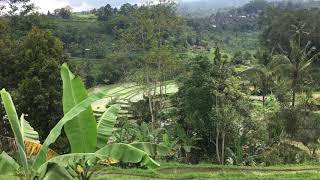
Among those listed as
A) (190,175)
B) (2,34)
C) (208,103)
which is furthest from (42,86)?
(190,175)

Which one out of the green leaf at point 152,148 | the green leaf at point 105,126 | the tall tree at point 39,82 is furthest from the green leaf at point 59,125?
the tall tree at point 39,82

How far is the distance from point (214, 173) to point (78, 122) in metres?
4.81

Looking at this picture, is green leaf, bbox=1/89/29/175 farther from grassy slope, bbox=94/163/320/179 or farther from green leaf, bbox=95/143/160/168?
grassy slope, bbox=94/163/320/179

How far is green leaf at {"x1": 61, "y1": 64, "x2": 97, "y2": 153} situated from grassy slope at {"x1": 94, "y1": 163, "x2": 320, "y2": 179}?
2.70 meters

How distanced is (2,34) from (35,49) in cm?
279

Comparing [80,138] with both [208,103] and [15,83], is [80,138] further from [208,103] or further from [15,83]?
[15,83]

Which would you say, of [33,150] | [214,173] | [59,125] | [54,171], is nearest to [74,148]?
[59,125]

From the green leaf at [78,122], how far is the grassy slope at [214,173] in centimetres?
270

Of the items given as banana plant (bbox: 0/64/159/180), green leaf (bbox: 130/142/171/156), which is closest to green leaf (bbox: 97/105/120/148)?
banana plant (bbox: 0/64/159/180)

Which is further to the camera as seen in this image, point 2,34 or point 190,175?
point 2,34

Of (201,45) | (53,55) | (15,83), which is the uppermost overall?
(53,55)

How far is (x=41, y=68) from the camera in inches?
608

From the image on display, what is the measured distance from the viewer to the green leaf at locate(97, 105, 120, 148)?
23.6 ft

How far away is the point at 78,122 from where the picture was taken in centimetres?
667
